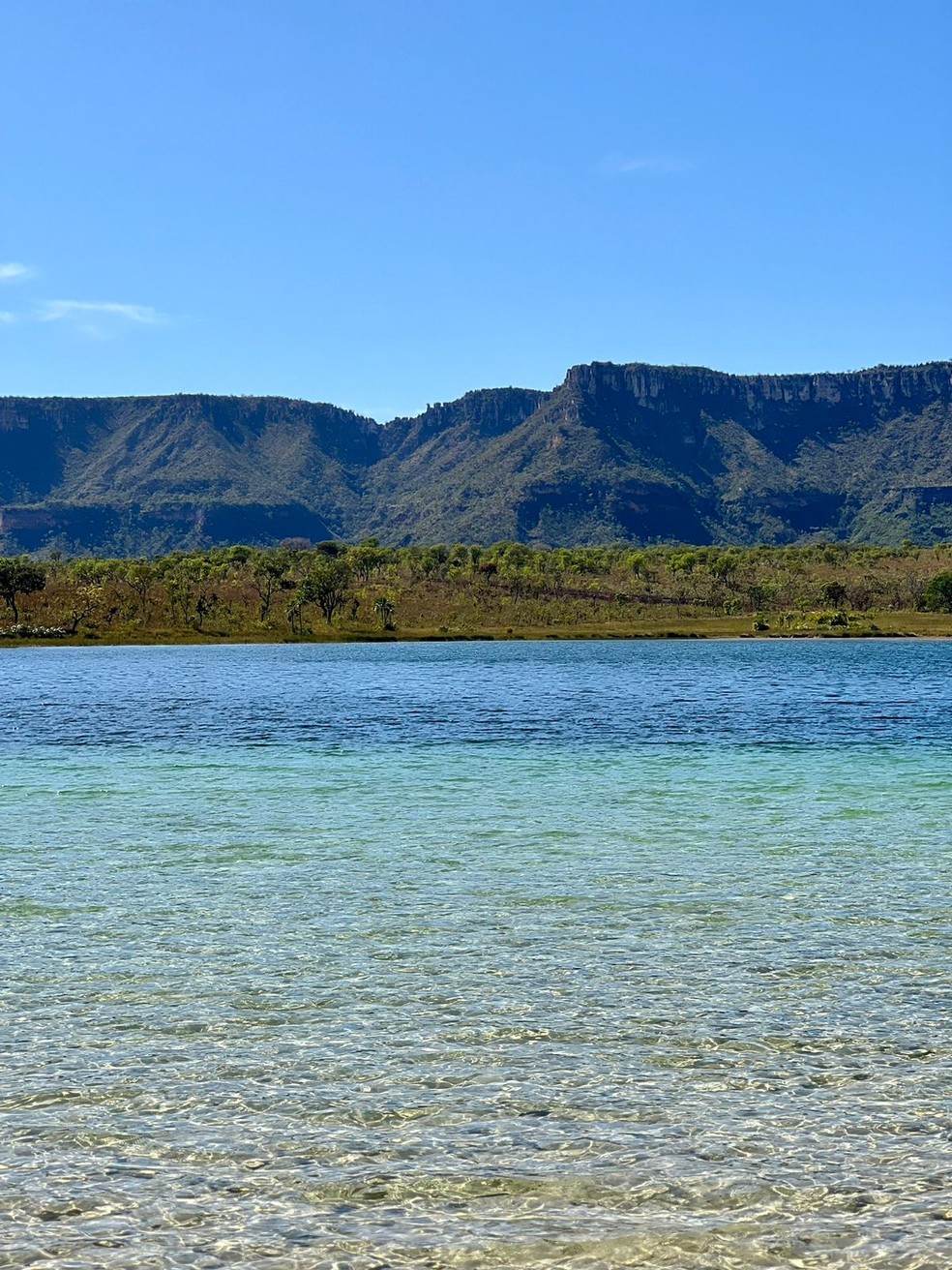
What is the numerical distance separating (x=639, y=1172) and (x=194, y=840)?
20.4 metres

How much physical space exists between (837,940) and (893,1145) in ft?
26.3

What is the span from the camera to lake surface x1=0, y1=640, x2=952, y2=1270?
10078 millimetres

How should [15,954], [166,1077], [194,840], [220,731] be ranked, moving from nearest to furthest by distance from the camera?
[166,1077] → [15,954] → [194,840] → [220,731]

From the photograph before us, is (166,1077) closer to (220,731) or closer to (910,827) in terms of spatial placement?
(910,827)

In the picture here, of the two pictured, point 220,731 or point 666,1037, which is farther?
point 220,731

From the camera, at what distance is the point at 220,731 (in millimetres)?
63812

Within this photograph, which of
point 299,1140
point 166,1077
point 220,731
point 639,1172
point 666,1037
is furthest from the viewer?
point 220,731

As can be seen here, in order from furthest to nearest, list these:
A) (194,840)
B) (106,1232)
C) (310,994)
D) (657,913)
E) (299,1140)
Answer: (194,840), (657,913), (310,994), (299,1140), (106,1232)

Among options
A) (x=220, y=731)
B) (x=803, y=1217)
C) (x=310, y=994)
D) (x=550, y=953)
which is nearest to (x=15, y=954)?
(x=310, y=994)

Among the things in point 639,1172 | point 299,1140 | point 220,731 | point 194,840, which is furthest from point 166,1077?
point 220,731

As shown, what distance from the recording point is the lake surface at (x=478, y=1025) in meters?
10.1

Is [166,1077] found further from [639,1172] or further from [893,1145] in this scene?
[893,1145]

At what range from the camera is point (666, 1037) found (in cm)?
1456

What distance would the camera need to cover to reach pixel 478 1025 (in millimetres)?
15156
